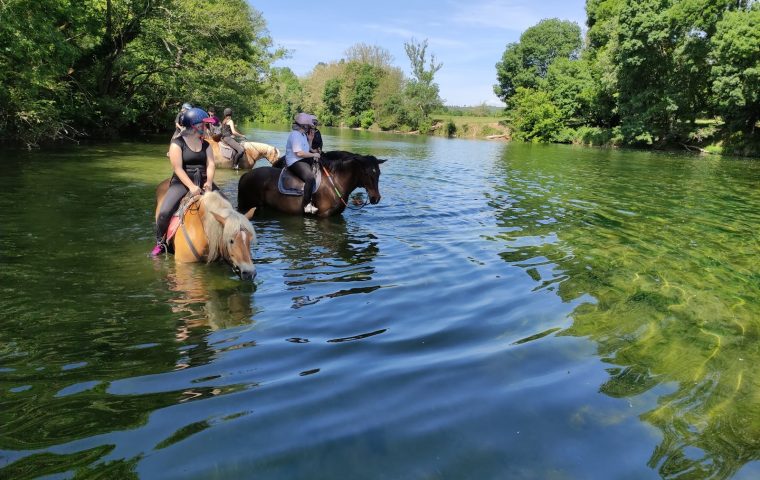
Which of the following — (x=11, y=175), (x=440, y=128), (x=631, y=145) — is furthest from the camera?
(x=440, y=128)

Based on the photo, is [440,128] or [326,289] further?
[440,128]

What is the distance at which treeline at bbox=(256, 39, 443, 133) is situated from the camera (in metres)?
85.4

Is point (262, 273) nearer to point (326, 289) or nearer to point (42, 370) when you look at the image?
point (326, 289)

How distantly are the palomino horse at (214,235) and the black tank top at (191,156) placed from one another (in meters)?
0.65

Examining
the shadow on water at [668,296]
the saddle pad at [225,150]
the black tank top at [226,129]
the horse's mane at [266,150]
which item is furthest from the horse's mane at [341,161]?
the horse's mane at [266,150]

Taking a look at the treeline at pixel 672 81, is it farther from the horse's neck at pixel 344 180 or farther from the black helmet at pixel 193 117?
the black helmet at pixel 193 117

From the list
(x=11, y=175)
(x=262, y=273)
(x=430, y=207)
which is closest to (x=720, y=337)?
(x=262, y=273)

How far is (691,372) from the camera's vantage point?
13.9ft

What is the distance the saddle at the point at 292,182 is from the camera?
10.3 meters

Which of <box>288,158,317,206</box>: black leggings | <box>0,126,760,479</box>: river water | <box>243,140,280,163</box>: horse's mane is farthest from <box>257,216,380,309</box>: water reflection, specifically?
<box>243,140,280,163</box>: horse's mane

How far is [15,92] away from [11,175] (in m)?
4.99

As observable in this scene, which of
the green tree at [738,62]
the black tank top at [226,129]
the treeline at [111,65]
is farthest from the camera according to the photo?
the green tree at [738,62]

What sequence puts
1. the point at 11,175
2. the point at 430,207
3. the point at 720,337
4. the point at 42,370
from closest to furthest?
the point at 42,370
the point at 720,337
the point at 430,207
the point at 11,175

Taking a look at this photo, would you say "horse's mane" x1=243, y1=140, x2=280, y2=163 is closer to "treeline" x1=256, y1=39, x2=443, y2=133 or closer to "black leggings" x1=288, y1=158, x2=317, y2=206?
"black leggings" x1=288, y1=158, x2=317, y2=206
